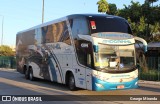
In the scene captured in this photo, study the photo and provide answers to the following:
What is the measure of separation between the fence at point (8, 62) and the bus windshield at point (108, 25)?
3449 centimetres

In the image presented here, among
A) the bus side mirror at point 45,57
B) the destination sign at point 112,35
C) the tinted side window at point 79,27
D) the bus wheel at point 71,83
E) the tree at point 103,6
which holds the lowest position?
the bus wheel at point 71,83

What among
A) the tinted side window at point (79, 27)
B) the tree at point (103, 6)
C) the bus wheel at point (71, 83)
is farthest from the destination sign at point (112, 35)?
the tree at point (103, 6)

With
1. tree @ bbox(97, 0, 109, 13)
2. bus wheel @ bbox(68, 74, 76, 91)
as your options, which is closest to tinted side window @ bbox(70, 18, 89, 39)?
bus wheel @ bbox(68, 74, 76, 91)

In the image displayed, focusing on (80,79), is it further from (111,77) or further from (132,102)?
(132,102)

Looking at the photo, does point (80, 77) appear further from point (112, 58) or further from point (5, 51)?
point (5, 51)

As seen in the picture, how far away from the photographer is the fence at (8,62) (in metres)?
49.4

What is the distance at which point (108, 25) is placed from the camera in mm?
15508

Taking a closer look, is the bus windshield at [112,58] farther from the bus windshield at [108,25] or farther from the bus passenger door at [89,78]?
the bus windshield at [108,25]

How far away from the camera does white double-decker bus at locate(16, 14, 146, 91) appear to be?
1463cm

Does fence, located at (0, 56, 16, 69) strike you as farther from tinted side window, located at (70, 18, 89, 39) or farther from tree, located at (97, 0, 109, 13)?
tinted side window, located at (70, 18, 89, 39)

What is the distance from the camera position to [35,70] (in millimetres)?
22359

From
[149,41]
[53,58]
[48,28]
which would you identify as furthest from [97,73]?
[149,41]

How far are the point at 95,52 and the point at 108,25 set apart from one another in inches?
63.1

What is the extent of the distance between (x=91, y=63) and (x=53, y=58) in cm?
481
